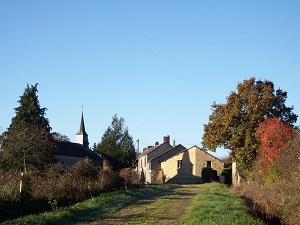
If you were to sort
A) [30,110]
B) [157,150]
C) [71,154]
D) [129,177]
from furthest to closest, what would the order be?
[157,150]
[71,154]
[30,110]
[129,177]

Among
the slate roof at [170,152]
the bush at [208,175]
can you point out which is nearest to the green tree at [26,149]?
the bush at [208,175]

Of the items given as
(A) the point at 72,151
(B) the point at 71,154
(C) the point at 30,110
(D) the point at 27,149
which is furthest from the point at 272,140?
(A) the point at 72,151

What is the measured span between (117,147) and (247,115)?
2343cm

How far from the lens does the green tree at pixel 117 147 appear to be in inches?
2148

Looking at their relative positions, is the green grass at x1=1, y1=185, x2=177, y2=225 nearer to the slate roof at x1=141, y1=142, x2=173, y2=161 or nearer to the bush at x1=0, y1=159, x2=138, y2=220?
the bush at x1=0, y1=159, x2=138, y2=220

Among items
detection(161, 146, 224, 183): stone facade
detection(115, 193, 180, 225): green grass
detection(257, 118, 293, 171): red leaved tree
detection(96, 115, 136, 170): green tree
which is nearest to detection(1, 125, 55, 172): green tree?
detection(115, 193, 180, 225): green grass

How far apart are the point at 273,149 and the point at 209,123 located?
36.2ft

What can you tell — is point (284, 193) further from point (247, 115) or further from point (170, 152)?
point (170, 152)

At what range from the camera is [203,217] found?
1563cm

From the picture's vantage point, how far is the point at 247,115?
36812 millimetres

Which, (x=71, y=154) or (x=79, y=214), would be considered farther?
(x=71, y=154)

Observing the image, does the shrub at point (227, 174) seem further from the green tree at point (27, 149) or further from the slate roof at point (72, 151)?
the green tree at point (27, 149)

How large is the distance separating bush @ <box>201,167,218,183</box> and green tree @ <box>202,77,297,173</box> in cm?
1855

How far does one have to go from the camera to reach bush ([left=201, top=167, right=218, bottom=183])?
5688cm
